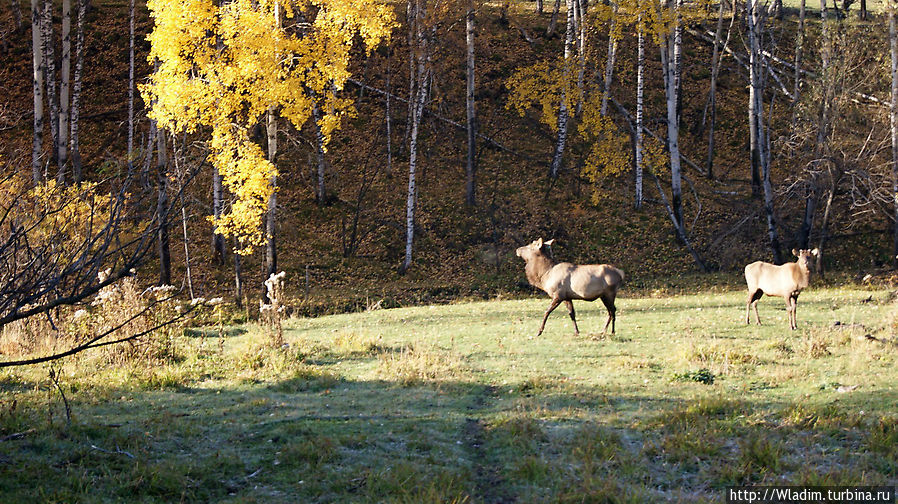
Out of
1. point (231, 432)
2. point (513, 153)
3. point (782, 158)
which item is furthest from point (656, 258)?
point (231, 432)

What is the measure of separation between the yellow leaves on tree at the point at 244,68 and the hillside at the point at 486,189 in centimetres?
262

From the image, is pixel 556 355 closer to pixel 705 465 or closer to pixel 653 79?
pixel 705 465

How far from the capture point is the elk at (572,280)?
16422 mm

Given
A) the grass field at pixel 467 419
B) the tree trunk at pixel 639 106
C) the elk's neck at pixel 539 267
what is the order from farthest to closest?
1. the tree trunk at pixel 639 106
2. the elk's neck at pixel 539 267
3. the grass field at pixel 467 419

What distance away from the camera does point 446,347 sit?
53.0ft

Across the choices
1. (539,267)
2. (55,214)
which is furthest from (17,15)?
(55,214)

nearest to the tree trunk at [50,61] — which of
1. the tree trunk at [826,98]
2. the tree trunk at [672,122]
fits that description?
the tree trunk at [672,122]

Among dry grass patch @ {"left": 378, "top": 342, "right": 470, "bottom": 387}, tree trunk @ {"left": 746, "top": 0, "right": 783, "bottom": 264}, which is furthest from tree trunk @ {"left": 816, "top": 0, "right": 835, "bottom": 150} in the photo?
dry grass patch @ {"left": 378, "top": 342, "right": 470, "bottom": 387}

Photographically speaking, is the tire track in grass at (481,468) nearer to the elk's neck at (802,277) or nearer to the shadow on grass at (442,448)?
the shadow on grass at (442,448)

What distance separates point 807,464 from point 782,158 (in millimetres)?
40377

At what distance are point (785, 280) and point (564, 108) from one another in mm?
22822

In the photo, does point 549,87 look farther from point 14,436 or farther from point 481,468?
point 14,436

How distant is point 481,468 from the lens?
8.63 metres

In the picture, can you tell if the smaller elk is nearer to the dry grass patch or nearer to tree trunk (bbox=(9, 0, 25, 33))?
the dry grass patch
